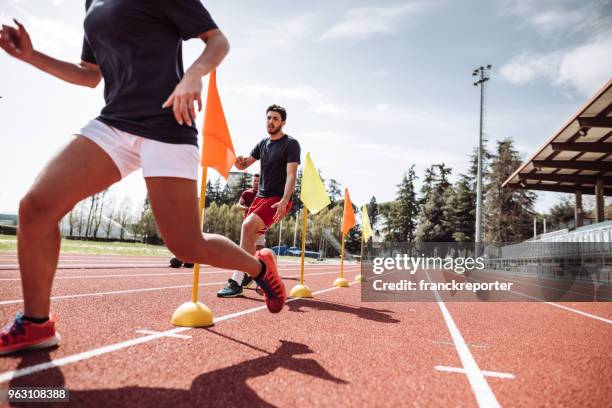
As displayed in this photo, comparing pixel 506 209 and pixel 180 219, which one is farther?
pixel 506 209

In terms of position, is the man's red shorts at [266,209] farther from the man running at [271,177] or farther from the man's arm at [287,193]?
the man's arm at [287,193]

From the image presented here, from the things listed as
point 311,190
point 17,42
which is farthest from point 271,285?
point 311,190

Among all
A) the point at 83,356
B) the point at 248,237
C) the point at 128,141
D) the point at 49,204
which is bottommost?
the point at 83,356

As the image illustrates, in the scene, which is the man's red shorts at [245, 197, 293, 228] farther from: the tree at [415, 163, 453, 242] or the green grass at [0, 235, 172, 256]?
the tree at [415, 163, 453, 242]

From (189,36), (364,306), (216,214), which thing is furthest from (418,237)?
(189,36)

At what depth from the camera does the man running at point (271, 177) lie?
5141 millimetres

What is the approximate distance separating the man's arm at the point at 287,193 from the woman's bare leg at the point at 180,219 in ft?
7.99

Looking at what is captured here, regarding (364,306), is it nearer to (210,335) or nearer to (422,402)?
(210,335)

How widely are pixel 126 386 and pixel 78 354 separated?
63cm

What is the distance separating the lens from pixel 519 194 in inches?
2003

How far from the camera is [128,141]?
2.23m

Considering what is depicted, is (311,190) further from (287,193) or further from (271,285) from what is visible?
(271,285)

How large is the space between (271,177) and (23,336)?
3.58 m

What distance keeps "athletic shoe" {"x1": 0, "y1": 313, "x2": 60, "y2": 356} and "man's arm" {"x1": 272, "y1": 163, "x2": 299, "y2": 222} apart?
9.78 feet
